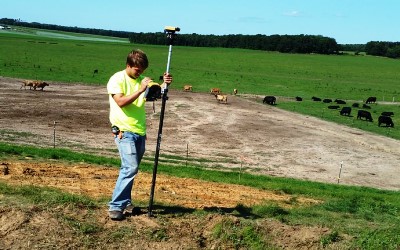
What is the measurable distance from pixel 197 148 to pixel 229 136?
16.7 feet

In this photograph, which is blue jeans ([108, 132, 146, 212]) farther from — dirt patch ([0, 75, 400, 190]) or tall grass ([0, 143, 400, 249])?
dirt patch ([0, 75, 400, 190])

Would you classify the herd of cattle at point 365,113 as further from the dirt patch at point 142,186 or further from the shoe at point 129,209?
the shoe at point 129,209

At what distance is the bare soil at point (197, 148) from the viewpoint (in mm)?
7676

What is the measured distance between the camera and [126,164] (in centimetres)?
754

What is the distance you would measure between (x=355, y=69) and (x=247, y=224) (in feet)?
384

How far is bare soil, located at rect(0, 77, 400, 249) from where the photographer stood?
7.68 m

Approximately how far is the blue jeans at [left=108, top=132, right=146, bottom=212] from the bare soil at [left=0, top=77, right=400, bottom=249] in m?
0.32

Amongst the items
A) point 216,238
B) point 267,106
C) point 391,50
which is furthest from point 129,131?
point 391,50

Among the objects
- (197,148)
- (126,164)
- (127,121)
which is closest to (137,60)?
(127,121)

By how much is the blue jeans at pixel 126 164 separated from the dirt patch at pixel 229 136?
15301mm

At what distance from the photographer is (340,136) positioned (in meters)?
34.9

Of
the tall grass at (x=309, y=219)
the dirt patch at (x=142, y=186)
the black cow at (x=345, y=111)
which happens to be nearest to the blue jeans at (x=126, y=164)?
the tall grass at (x=309, y=219)

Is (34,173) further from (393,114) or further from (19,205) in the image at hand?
(393,114)

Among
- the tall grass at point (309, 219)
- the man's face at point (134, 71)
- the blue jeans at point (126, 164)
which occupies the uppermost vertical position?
the man's face at point (134, 71)
